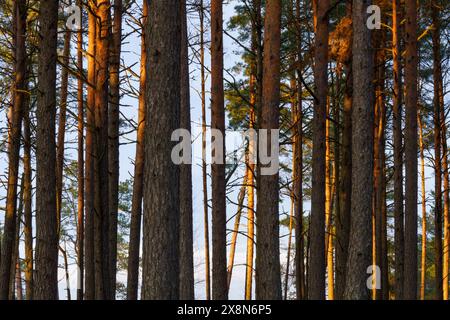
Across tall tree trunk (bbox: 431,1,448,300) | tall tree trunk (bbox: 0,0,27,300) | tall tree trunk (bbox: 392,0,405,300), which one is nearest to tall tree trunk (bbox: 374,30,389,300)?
tall tree trunk (bbox: 392,0,405,300)

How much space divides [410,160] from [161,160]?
781 centimetres

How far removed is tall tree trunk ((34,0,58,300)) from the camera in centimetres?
884

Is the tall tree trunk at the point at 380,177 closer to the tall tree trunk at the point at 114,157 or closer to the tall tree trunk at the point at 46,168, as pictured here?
the tall tree trunk at the point at 114,157

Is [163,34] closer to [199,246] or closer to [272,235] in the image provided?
[272,235]

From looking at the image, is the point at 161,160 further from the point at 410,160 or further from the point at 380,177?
the point at 380,177

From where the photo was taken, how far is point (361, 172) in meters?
9.37

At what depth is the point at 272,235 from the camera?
9953mm

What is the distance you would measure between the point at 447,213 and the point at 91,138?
1473 centimetres

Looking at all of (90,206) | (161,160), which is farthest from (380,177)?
(161,160)

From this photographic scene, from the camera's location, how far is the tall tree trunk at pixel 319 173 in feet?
37.3

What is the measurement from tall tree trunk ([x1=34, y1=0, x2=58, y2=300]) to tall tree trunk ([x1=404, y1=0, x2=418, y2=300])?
7.61m

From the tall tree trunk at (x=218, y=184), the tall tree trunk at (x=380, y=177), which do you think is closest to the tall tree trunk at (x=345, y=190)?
the tall tree trunk at (x=218, y=184)

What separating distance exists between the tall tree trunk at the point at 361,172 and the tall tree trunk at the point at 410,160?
169 inches
